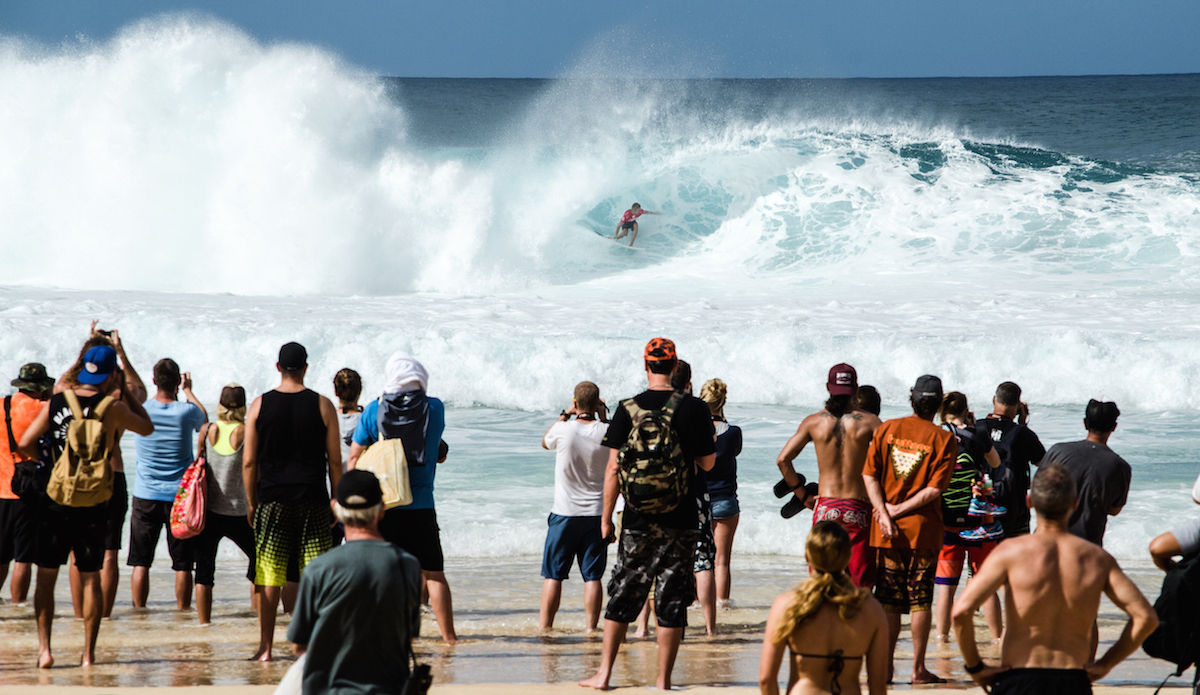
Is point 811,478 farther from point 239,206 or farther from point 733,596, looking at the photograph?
point 239,206

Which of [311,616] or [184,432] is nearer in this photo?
[311,616]

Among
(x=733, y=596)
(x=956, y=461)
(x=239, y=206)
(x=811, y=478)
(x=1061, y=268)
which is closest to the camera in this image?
(x=956, y=461)

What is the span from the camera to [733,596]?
6961 millimetres

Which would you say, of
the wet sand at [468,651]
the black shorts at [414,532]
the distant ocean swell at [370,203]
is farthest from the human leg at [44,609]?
the distant ocean swell at [370,203]

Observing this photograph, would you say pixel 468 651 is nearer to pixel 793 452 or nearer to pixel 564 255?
pixel 793 452

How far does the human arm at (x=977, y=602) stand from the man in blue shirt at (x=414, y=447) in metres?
2.90

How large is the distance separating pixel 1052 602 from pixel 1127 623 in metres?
0.20

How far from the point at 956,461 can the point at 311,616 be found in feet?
11.0

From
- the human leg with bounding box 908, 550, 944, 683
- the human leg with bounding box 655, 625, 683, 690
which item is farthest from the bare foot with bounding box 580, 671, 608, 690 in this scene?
the human leg with bounding box 908, 550, 944, 683

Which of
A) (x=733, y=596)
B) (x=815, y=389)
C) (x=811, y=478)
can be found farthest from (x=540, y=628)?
(x=815, y=389)

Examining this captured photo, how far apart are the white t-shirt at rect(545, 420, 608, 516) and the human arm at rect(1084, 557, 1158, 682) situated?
3.13m

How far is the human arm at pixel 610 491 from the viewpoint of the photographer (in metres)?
4.72

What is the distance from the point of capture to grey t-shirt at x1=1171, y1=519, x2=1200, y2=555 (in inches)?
138

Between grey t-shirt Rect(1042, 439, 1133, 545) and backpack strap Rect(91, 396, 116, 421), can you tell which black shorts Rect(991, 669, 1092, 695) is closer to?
grey t-shirt Rect(1042, 439, 1133, 545)
